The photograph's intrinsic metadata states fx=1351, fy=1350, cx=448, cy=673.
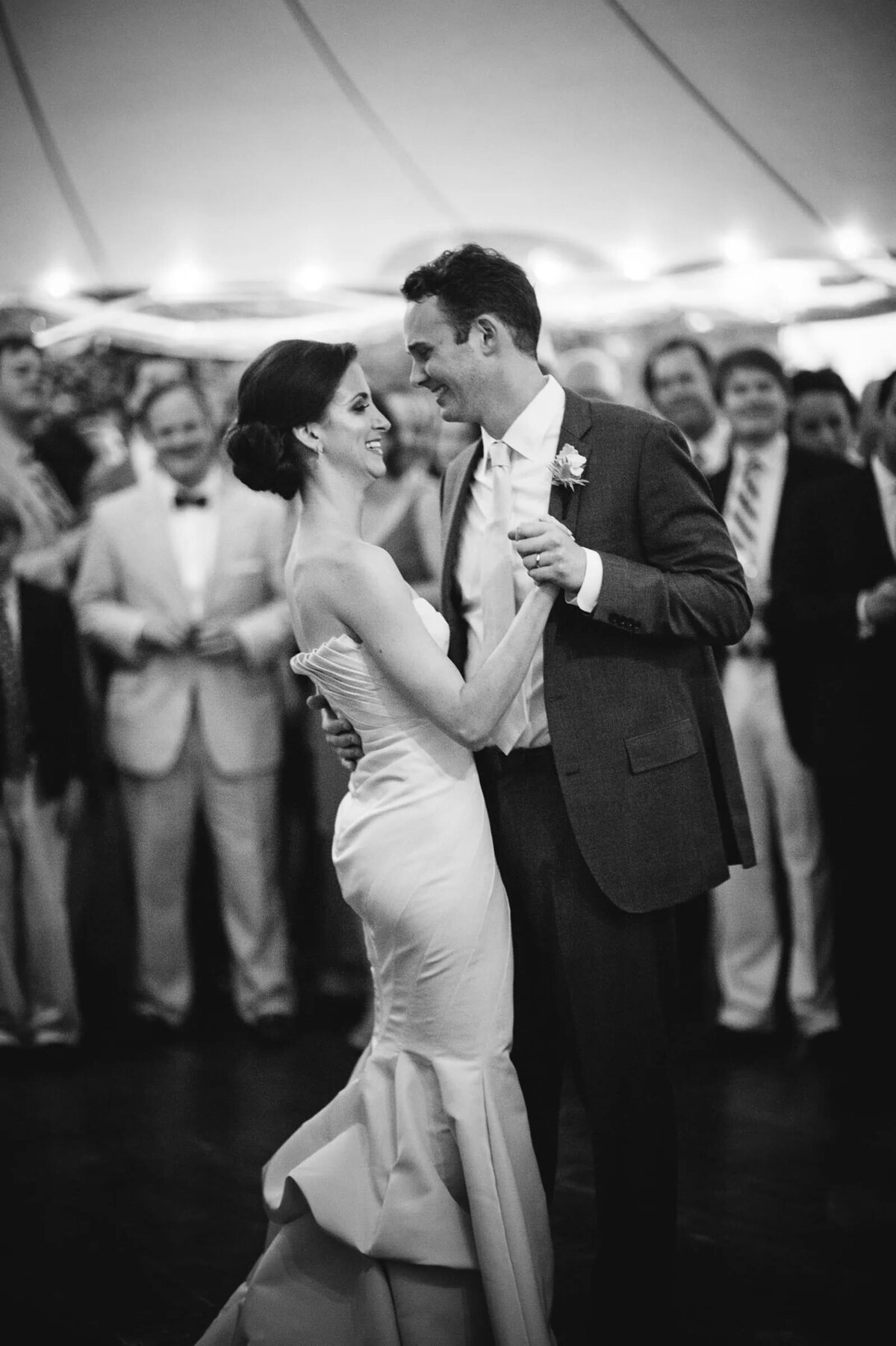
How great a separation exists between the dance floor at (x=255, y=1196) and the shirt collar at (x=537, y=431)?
1494 mm

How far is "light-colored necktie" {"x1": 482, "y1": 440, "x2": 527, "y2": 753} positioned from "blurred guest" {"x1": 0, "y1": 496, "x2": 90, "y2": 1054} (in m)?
2.20

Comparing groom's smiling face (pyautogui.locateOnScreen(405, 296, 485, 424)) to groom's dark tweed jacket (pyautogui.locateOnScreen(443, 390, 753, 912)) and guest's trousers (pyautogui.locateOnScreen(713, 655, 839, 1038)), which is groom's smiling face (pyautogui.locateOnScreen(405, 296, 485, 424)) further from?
guest's trousers (pyautogui.locateOnScreen(713, 655, 839, 1038))

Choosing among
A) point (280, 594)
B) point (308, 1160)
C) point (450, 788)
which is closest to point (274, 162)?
point (280, 594)

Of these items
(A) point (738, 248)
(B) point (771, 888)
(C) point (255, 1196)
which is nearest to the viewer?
(C) point (255, 1196)

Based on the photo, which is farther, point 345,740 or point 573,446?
point 345,740

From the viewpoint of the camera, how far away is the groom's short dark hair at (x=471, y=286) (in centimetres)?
231

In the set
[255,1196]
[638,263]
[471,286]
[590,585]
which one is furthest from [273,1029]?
[638,263]

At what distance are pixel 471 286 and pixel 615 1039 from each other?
129cm

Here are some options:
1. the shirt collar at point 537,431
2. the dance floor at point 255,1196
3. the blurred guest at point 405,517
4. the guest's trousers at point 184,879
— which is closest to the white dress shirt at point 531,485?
the shirt collar at point 537,431

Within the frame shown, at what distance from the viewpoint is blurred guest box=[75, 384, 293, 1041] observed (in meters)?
4.33

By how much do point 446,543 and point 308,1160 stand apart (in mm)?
1123

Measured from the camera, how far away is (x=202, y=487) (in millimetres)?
4469

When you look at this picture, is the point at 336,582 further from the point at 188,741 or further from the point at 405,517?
the point at 188,741

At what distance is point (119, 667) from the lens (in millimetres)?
4367
